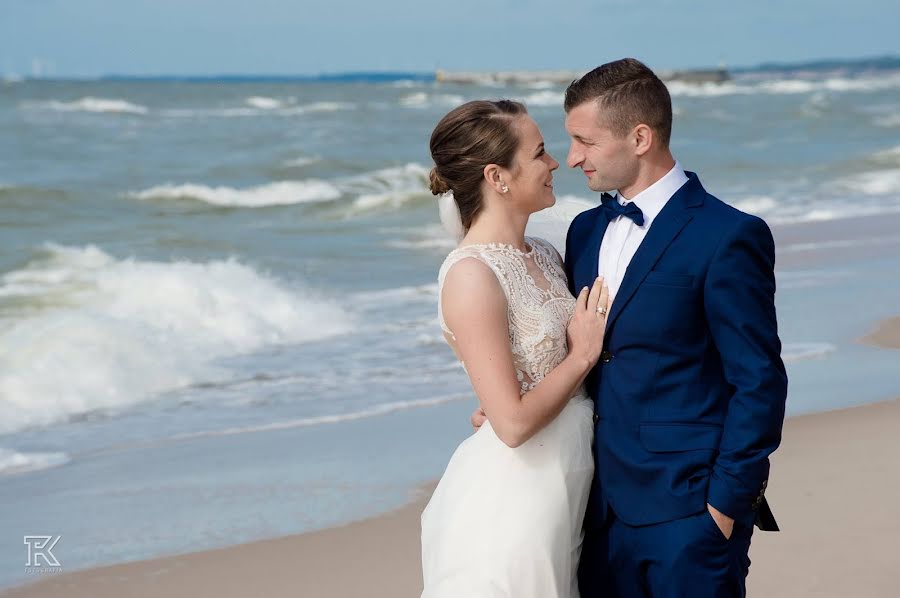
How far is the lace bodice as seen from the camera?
2953mm

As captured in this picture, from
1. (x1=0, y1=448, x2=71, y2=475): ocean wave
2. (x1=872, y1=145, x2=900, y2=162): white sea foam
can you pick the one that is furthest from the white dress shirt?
(x1=872, y1=145, x2=900, y2=162): white sea foam

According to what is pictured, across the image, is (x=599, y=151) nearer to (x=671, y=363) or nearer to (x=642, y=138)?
(x=642, y=138)

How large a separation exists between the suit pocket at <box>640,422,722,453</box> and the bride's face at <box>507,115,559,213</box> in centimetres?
65

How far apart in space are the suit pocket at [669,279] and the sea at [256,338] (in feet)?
2.34

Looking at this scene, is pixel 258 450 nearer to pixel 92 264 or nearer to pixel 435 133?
pixel 435 133

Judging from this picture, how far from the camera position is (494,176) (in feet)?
9.95

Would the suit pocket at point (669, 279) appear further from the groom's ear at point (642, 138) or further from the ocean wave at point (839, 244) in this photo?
the ocean wave at point (839, 244)

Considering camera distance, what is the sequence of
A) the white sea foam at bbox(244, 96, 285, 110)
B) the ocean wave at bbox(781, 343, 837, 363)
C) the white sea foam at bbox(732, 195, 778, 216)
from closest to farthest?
the ocean wave at bbox(781, 343, 837, 363)
the white sea foam at bbox(732, 195, 778, 216)
the white sea foam at bbox(244, 96, 285, 110)

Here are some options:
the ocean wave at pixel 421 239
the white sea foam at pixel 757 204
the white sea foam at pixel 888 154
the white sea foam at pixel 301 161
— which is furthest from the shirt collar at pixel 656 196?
the white sea foam at pixel 301 161

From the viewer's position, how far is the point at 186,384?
8.17 metres

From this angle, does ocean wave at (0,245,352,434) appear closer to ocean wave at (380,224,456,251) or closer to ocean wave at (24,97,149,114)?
ocean wave at (380,224,456,251)

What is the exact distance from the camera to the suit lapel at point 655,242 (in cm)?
275

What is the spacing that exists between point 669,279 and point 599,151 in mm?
342

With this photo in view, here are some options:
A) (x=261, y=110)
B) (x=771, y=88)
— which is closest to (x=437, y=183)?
(x=261, y=110)
